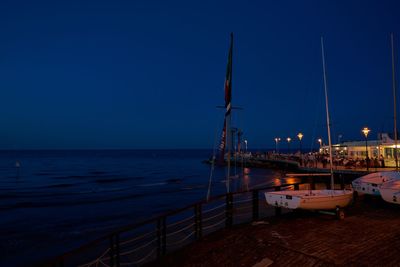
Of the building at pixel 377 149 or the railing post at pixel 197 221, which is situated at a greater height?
the building at pixel 377 149

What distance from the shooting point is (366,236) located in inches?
326

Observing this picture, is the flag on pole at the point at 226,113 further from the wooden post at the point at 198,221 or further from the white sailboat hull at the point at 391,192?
the white sailboat hull at the point at 391,192

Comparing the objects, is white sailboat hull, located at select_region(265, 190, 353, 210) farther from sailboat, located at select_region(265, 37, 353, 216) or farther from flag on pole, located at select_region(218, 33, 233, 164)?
flag on pole, located at select_region(218, 33, 233, 164)

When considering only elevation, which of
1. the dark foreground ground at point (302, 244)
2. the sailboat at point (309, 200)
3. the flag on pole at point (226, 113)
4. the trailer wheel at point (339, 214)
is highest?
the flag on pole at point (226, 113)

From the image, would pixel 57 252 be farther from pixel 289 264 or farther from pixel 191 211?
pixel 289 264

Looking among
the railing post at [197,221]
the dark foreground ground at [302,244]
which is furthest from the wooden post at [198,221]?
the dark foreground ground at [302,244]

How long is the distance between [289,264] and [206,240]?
277 cm

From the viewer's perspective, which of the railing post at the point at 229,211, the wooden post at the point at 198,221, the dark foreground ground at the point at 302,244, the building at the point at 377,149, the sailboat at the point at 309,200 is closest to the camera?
the dark foreground ground at the point at 302,244

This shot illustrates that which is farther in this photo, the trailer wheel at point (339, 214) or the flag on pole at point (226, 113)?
the trailer wheel at point (339, 214)

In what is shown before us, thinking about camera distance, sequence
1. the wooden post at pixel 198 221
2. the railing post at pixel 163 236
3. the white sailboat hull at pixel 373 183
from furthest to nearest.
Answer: the white sailboat hull at pixel 373 183, the wooden post at pixel 198 221, the railing post at pixel 163 236

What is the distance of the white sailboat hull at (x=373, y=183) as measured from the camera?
1419 cm

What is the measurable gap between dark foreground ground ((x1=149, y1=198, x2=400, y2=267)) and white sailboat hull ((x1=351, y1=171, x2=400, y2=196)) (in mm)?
3684

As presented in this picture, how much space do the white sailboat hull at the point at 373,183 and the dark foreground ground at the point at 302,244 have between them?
3.68m

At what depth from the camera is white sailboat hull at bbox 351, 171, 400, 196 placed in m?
14.2
